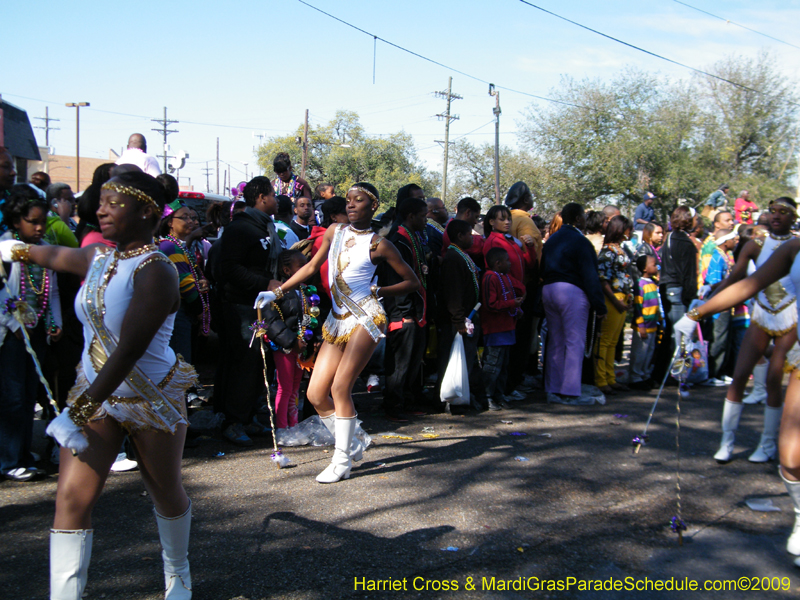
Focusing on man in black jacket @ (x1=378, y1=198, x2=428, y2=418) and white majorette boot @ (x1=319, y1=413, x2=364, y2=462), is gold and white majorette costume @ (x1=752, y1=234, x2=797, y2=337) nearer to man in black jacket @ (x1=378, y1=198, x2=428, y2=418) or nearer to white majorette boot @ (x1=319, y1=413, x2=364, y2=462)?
man in black jacket @ (x1=378, y1=198, x2=428, y2=418)

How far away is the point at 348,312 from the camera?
192 inches

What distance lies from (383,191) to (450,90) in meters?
15.7

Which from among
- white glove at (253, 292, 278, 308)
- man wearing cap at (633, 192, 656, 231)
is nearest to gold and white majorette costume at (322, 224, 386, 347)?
white glove at (253, 292, 278, 308)

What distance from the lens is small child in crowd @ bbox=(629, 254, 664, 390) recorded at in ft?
26.7

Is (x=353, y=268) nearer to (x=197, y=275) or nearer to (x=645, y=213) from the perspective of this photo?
(x=197, y=275)

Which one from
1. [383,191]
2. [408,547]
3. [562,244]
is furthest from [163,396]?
[383,191]

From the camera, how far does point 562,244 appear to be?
7.56 metres

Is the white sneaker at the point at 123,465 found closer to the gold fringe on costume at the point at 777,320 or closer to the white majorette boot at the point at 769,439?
the white majorette boot at the point at 769,439

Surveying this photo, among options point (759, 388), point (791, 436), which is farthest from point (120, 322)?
point (759, 388)

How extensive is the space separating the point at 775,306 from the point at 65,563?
5.31 meters

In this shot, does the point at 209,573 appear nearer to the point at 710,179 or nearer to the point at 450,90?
the point at 710,179

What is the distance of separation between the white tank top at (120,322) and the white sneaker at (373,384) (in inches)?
205

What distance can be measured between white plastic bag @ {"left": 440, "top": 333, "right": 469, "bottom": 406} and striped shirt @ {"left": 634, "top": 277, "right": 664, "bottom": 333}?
2645 mm

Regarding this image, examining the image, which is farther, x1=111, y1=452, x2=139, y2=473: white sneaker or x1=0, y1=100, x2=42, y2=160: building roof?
x1=0, y1=100, x2=42, y2=160: building roof
